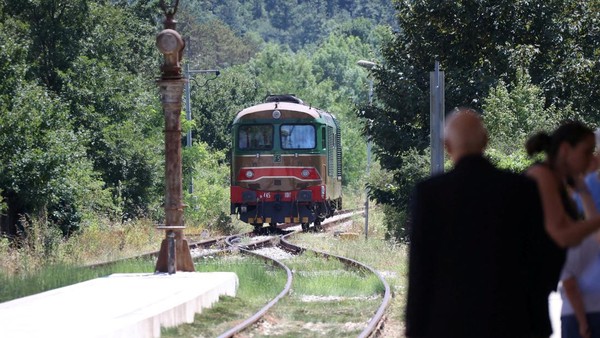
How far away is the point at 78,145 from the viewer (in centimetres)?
3372

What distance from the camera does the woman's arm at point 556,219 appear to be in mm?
5816

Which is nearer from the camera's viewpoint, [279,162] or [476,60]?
[476,60]

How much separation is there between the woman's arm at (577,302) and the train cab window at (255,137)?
28412mm

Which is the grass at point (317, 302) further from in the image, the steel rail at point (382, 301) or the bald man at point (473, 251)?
the bald man at point (473, 251)

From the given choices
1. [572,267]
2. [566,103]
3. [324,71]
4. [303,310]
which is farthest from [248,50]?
[572,267]

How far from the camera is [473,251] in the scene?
5.61m

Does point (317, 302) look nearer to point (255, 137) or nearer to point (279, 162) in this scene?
point (279, 162)

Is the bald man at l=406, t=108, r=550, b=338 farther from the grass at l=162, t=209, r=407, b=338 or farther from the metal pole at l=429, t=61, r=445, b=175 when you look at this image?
the metal pole at l=429, t=61, r=445, b=175

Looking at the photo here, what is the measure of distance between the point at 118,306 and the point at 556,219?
27.7 feet

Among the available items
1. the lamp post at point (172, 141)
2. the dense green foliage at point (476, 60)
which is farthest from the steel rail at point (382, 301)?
the dense green foliage at point (476, 60)

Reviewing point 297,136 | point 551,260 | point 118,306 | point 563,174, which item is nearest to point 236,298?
point 118,306

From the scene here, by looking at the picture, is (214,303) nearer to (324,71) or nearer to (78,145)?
(78,145)

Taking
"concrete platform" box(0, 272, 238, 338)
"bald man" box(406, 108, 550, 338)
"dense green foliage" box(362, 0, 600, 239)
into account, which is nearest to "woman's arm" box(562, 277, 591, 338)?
"bald man" box(406, 108, 550, 338)

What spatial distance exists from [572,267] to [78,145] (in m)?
28.3
